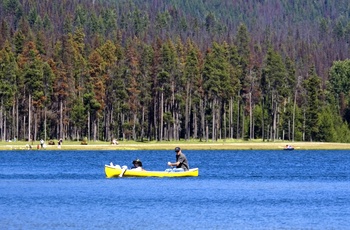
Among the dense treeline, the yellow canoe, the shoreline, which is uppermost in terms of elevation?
the dense treeline

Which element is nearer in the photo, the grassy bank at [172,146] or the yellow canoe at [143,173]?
the yellow canoe at [143,173]

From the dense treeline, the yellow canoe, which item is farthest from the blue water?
the dense treeline

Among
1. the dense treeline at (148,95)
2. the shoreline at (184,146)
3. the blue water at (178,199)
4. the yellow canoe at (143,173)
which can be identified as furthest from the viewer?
the dense treeline at (148,95)

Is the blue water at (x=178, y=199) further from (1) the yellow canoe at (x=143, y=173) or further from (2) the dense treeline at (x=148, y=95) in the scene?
(2) the dense treeline at (x=148, y=95)

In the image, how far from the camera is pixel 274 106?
156625 millimetres

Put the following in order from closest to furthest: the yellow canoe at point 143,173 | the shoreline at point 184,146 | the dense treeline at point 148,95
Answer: the yellow canoe at point 143,173 < the shoreline at point 184,146 < the dense treeline at point 148,95

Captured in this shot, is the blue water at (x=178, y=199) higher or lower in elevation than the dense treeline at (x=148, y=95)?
lower

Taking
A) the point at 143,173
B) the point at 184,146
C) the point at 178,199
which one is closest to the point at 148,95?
the point at 184,146

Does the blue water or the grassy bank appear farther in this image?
the grassy bank

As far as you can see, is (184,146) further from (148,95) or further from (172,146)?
(148,95)

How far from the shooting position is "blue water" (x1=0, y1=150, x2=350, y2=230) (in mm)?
41688

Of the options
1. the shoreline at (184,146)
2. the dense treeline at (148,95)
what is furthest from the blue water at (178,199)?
the dense treeline at (148,95)

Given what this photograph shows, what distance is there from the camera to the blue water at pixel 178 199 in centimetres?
4169

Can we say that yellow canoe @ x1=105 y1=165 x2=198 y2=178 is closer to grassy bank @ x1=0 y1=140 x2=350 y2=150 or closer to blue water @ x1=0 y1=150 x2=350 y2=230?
blue water @ x1=0 y1=150 x2=350 y2=230
